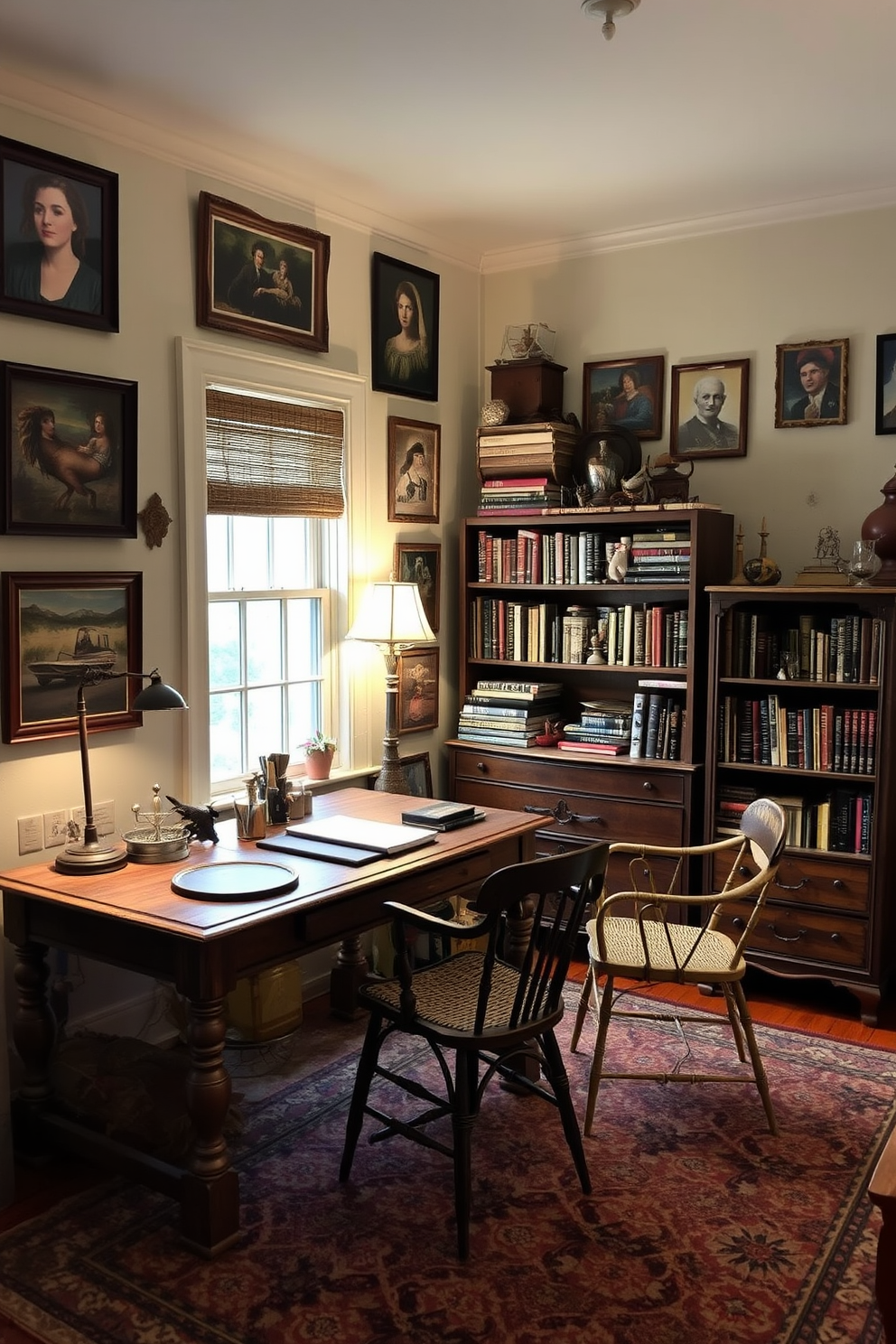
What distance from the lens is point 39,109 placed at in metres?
3.07

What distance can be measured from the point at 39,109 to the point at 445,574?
2.39m

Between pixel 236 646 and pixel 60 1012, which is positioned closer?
pixel 60 1012

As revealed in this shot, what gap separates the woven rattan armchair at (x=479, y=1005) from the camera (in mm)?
2518

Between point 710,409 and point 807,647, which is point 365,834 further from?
point 710,409

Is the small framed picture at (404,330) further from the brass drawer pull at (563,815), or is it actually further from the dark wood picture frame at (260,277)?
the brass drawer pull at (563,815)

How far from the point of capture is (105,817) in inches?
132


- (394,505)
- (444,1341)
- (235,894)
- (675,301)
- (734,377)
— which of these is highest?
(675,301)

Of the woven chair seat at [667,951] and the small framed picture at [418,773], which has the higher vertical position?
the small framed picture at [418,773]

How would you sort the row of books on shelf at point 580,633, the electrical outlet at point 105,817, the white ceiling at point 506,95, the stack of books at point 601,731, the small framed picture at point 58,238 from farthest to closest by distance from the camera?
1. the stack of books at point 601,731
2. the row of books on shelf at point 580,633
3. the electrical outlet at point 105,817
4. the small framed picture at point 58,238
5. the white ceiling at point 506,95

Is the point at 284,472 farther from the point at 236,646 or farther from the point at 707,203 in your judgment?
the point at 707,203

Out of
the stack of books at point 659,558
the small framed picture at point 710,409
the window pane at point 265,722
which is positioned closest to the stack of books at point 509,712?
the stack of books at point 659,558

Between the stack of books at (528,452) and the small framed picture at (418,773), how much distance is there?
1.12 meters

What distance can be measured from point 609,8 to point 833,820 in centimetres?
269

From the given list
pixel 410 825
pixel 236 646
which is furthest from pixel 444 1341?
pixel 236 646
